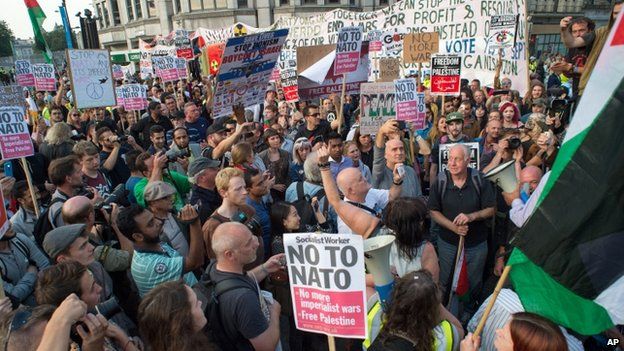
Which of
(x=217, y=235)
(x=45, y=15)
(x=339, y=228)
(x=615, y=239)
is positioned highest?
(x=45, y=15)

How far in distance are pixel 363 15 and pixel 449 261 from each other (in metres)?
12.9

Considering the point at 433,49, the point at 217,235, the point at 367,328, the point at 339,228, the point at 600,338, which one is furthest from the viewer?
the point at 433,49

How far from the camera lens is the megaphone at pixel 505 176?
4.20 metres

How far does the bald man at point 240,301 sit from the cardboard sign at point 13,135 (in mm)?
3774

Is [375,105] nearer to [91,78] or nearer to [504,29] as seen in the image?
[91,78]

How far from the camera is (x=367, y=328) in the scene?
2.46 metres

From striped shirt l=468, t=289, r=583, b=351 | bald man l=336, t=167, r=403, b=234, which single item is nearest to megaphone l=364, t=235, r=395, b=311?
striped shirt l=468, t=289, r=583, b=351

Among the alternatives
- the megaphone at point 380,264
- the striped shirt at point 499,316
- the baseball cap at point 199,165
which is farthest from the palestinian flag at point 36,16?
the striped shirt at point 499,316

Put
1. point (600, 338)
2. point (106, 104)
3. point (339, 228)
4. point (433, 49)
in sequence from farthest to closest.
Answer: point (433, 49)
point (106, 104)
point (339, 228)
point (600, 338)

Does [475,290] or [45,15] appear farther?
[45,15]

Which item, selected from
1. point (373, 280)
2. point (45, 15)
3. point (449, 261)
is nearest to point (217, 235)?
point (373, 280)

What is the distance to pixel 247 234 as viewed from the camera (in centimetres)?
283

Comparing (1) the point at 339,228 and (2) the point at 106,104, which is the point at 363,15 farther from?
(1) the point at 339,228

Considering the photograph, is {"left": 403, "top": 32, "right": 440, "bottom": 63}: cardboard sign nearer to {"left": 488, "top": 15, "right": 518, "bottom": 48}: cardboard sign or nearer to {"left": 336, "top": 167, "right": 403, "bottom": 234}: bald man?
{"left": 488, "top": 15, "right": 518, "bottom": 48}: cardboard sign
